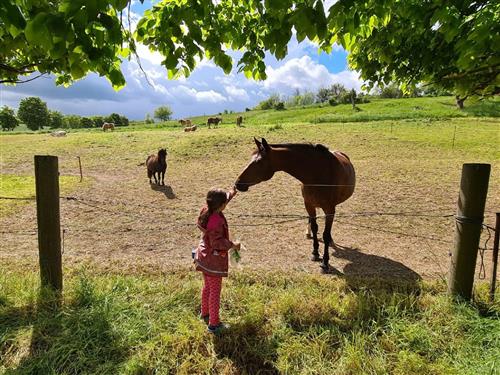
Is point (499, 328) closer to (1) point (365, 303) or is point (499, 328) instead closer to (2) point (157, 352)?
(1) point (365, 303)

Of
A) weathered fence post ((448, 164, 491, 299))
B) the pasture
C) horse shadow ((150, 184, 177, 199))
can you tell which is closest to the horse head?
the pasture

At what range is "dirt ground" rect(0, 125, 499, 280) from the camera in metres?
5.75

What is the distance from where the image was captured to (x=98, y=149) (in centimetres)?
2252

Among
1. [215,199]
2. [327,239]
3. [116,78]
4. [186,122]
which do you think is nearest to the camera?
[116,78]

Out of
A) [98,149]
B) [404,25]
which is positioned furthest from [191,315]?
[98,149]

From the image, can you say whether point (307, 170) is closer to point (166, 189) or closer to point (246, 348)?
point (246, 348)

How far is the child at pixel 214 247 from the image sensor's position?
11.0 ft

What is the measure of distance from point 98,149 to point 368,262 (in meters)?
21.4

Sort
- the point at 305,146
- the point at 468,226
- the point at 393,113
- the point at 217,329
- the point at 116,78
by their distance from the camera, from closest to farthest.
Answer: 1. the point at 116,78
2. the point at 217,329
3. the point at 468,226
4. the point at 305,146
5. the point at 393,113

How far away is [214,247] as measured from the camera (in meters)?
3.36

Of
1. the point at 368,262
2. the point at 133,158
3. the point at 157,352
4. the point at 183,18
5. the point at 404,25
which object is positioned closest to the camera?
the point at 183,18

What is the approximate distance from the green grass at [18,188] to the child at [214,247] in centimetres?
765

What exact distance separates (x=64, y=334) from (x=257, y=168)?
3164mm

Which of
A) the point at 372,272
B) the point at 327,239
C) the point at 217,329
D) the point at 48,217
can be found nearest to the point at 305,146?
the point at 327,239
